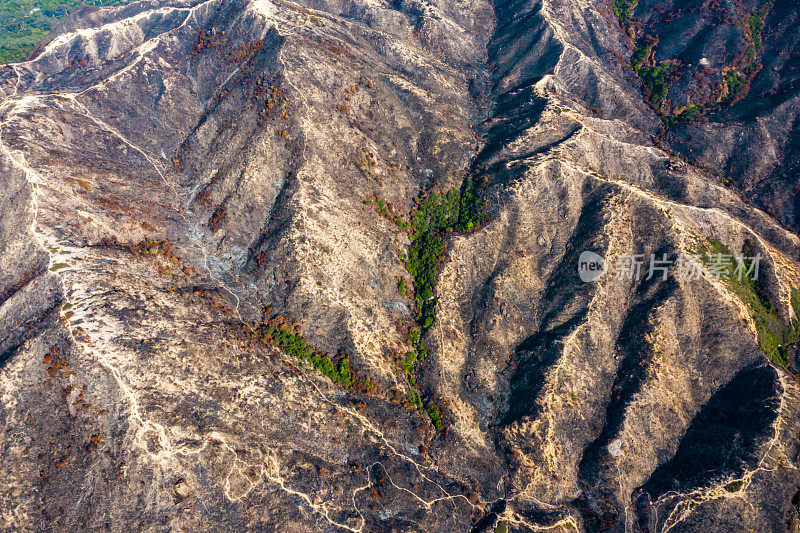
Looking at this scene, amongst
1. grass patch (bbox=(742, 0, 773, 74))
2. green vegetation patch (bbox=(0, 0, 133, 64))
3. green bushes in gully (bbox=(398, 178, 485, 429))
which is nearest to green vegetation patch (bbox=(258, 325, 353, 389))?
green bushes in gully (bbox=(398, 178, 485, 429))

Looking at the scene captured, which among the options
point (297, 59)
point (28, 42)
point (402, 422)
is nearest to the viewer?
point (402, 422)

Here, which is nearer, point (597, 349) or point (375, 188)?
point (597, 349)

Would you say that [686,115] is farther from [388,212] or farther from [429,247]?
[388,212]

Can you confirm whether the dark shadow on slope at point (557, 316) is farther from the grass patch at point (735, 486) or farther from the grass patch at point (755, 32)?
the grass patch at point (755, 32)

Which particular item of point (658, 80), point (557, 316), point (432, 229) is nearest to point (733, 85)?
point (658, 80)

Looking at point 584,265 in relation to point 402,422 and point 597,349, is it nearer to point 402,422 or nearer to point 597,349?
point 597,349

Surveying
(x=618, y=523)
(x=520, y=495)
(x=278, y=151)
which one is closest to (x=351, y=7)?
(x=278, y=151)

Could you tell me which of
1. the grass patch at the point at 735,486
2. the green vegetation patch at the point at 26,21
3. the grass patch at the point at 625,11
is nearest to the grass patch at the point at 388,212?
the grass patch at the point at 735,486
